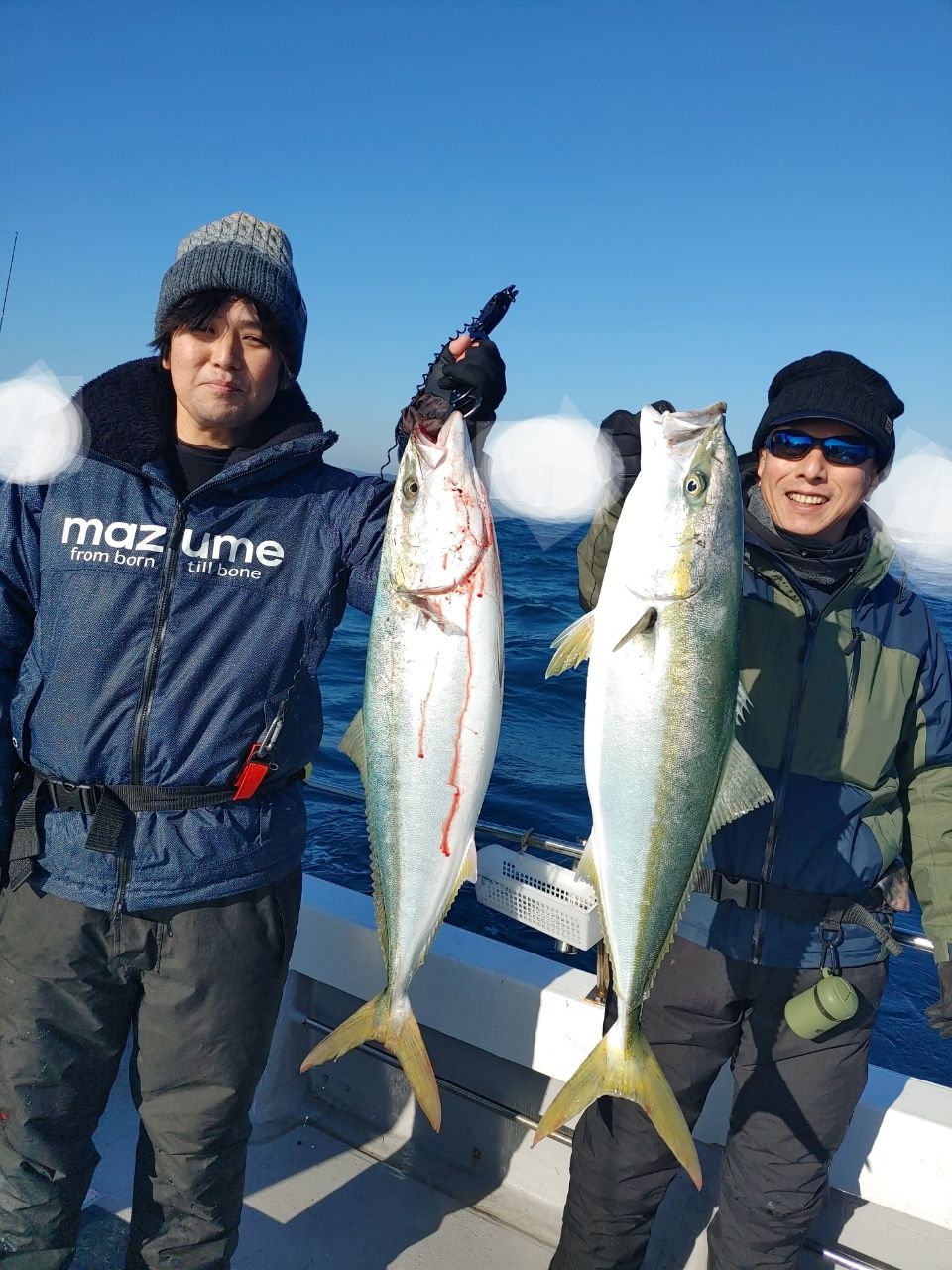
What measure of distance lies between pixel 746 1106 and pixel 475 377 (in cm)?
238

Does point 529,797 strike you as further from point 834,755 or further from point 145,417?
point 145,417

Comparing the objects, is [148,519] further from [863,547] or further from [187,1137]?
[863,547]

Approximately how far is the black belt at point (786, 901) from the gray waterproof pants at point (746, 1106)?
180mm

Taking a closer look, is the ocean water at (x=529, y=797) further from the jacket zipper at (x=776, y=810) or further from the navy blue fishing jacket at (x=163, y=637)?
the navy blue fishing jacket at (x=163, y=637)

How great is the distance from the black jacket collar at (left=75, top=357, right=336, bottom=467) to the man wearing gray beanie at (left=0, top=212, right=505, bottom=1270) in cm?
1

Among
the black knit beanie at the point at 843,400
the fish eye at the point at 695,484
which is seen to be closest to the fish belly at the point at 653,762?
the fish eye at the point at 695,484

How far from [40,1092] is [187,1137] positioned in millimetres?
415

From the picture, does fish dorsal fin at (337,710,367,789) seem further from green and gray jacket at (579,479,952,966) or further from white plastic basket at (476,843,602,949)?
white plastic basket at (476,843,602,949)

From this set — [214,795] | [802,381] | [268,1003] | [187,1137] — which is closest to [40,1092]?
[187,1137]

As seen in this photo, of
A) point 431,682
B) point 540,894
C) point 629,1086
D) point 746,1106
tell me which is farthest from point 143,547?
point 746,1106

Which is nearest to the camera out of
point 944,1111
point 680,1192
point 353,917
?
point 944,1111

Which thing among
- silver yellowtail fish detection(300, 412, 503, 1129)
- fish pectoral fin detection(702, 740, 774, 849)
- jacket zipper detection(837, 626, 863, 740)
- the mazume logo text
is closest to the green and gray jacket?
jacket zipper detection(837, 626, 863, 740)

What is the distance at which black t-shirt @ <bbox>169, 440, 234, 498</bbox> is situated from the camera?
104 inches

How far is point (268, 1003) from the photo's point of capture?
2.58 m
